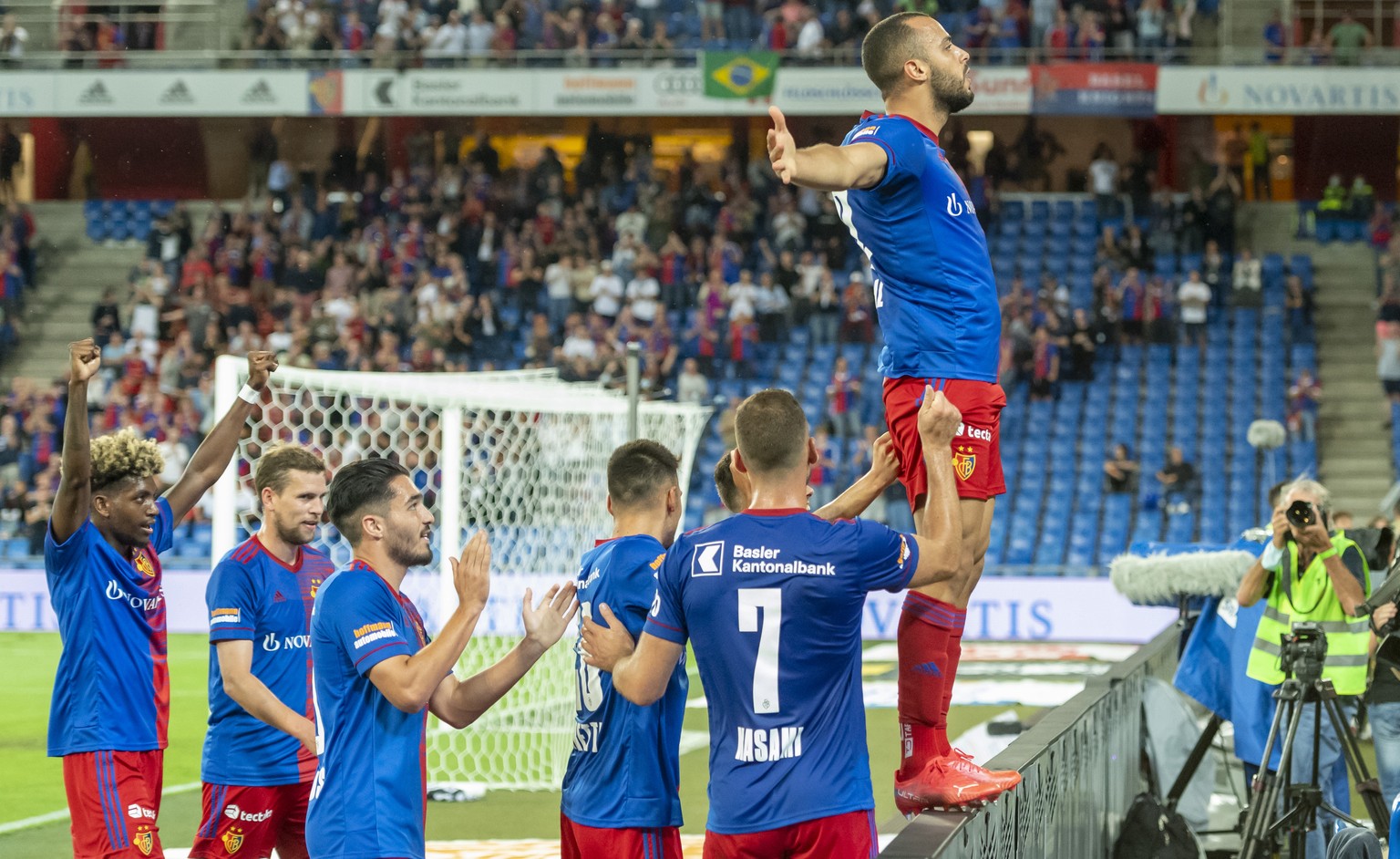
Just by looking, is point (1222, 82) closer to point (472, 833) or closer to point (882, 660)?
point (882, 660)

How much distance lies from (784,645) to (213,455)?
2662 mm

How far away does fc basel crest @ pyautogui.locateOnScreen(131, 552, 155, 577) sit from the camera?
5035 millimetres

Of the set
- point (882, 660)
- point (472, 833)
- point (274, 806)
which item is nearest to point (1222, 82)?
point (882, 660)

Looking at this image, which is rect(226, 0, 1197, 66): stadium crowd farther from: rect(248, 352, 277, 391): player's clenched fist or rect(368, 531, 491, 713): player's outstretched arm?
rect(368, 531, 491, 713): player's outstretched arm

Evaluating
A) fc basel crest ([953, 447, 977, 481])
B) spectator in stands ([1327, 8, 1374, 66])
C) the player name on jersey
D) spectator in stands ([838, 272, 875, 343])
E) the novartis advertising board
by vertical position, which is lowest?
the player name on jersey

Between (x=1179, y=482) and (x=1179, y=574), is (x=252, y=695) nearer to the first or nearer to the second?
(x=1179, y=574)

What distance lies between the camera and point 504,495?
1188cm

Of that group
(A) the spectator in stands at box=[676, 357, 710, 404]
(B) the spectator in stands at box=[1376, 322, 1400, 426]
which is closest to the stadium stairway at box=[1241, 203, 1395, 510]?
(B) the spectator in stands at box=[1376, 322, 1400, 426]

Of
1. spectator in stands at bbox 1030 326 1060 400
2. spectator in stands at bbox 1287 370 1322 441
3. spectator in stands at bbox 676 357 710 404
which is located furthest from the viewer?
spectator in stands at bbox 1030 326 1060 400

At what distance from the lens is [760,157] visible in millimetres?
26859

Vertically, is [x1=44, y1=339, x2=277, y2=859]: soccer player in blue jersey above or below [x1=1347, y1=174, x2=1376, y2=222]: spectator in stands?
below

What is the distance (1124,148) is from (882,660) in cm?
1454

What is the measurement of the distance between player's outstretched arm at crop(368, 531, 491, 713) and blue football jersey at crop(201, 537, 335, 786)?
4.95 feet

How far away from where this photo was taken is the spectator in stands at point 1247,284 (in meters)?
22.3
